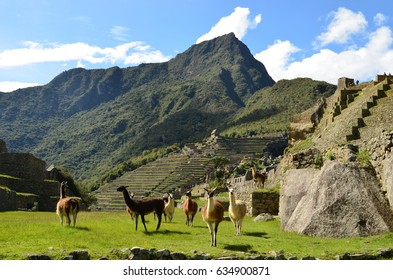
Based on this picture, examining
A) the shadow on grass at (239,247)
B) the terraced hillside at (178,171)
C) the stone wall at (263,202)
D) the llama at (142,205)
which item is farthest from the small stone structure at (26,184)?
the shadow on grass at (239,247)

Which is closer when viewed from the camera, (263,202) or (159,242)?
(159,242)

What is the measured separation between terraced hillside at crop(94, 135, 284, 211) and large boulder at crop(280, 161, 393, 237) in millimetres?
58538

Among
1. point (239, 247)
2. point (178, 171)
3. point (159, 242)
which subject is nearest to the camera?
point (239, 247)

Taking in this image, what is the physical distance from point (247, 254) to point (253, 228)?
849 centimetres

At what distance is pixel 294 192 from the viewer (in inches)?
893

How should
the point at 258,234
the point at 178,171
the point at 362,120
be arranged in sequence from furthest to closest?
the point at 178,171 → the point at 362,120 → the point at 258,234

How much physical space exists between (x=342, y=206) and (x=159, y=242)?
7.89 meters

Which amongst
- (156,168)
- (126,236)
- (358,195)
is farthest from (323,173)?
(156,168)

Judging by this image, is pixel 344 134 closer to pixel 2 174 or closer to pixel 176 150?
pixel 2 174

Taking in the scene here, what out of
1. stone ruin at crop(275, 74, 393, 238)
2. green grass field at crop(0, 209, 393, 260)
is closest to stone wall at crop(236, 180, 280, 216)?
stone ruin at crop(275, 74, 393, 238)

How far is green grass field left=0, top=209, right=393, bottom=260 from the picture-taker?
1376 cm

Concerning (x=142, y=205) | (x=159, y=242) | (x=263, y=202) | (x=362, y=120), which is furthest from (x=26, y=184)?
(x=159, y=242)

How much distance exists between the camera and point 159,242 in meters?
16.0

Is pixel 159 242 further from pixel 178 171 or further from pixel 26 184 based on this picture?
pixel 178 171
